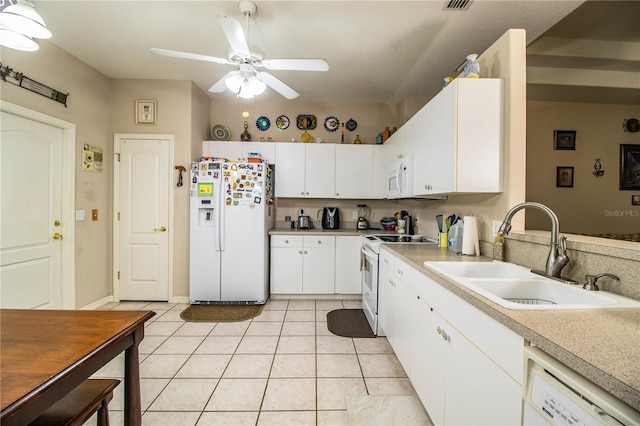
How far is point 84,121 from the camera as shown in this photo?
2934 mm

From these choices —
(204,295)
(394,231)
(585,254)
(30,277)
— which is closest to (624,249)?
(585,254)

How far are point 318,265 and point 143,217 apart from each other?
7.62ft

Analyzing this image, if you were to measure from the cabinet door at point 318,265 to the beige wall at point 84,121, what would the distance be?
8.10 ft

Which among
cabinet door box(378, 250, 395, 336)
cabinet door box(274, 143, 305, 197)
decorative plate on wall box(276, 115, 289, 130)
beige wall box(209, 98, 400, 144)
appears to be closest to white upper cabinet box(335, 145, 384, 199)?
beige wall box(209, 98, 400, 144)

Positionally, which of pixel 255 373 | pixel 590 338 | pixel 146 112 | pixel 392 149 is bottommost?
pixel 255 373

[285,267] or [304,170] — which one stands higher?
[304,170]

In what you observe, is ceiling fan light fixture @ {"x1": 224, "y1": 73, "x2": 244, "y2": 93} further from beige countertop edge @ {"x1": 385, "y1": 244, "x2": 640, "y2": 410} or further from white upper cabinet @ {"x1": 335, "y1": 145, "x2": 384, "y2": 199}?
beige countertop edge @ {"x1": 385, "y1": 244, "x2": 640, "y2": 410}

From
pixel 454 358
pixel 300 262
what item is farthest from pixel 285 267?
pixel 454 358

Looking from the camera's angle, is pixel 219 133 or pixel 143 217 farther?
pixel 219 133

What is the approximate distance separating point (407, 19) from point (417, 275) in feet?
6.68

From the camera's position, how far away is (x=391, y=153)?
3301 mm

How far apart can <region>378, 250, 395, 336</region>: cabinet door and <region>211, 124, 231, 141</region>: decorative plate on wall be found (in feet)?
9.27

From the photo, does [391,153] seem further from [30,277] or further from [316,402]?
[30,277]

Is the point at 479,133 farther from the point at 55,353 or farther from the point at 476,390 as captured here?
the point at 55,353
